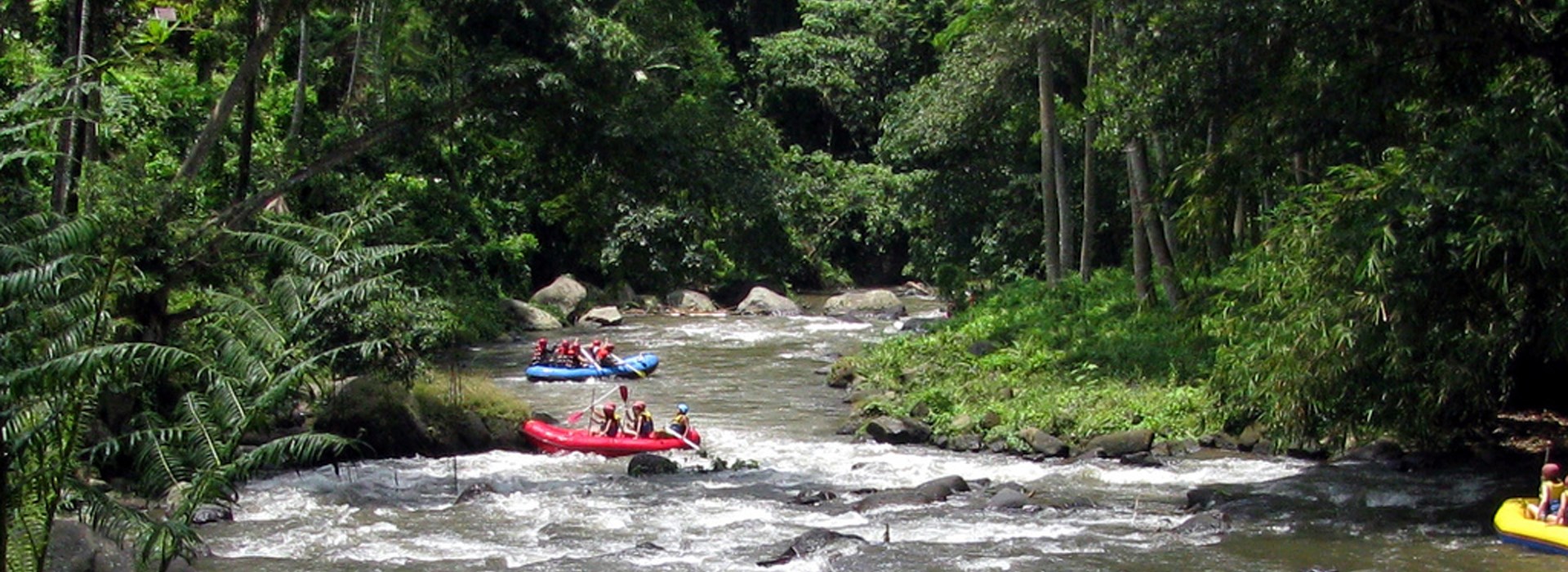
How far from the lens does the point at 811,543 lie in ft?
41.0

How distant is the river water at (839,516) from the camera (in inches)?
489

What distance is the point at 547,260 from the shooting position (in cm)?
3750

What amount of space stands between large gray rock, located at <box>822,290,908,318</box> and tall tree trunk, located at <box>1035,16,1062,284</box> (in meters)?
7.24

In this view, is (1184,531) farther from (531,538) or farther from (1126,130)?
(531,538)

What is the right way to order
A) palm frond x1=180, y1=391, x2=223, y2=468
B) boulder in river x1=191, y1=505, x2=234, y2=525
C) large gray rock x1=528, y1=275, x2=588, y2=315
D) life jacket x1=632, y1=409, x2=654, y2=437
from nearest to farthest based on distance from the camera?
1. palm frond x1=180, y1=391, x2=223, y2=468
2. boulder in river x1=191, y1=505, x2=234, y2=525
3. life jacket x1=632, y1=409, x2=654, y2=437
4. large gray rock x1=528, y1=275, x2=588, y2=315

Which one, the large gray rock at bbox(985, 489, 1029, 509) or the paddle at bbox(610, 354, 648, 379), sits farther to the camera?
the paddle at bbox(610, 354, 648, 379)

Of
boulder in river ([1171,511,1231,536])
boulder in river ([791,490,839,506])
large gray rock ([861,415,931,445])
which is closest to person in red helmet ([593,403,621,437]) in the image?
large gray rock ([861,415,931,445])

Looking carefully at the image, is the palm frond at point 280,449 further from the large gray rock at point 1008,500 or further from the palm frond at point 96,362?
the large gray rock at point 1008,500

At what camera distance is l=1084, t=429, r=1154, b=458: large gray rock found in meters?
17.3

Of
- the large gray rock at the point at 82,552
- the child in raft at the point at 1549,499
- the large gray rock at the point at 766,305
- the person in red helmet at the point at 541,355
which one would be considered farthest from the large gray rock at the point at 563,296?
the child in raft at the point at 1549,499

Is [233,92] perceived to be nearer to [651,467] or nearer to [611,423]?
[651,467]

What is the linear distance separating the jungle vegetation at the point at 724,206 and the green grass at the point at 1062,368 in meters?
0.09

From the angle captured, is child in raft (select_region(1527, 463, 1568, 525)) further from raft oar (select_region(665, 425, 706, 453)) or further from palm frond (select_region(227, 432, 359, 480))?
palm frond (select_region(227, 432, 359, 480))

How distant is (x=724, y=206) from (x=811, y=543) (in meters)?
6.48
